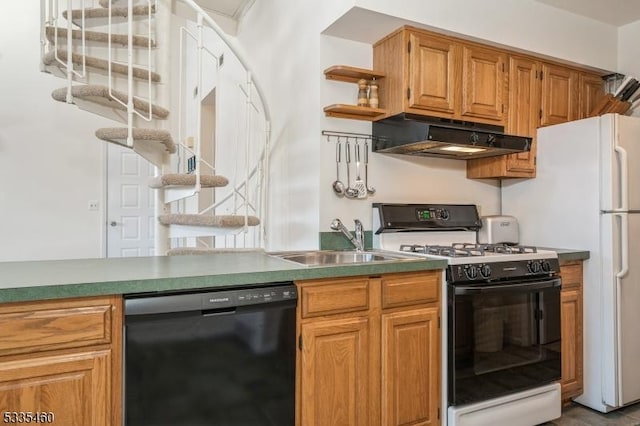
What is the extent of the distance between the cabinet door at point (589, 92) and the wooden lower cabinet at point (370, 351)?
2.09 meters

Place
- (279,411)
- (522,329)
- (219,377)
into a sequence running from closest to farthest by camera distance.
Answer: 1. (219,377)
2. (279,411)
3. (522,329)

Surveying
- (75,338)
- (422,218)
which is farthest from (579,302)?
(75,338)

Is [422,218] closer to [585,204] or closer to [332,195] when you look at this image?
[332,195]

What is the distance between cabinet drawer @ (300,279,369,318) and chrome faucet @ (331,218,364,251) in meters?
0.64

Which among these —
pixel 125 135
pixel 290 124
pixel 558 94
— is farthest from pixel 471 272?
pixel 125 135

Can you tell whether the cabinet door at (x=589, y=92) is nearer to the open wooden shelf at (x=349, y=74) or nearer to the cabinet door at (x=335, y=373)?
the open wooden shelf at (x=349, y=74)

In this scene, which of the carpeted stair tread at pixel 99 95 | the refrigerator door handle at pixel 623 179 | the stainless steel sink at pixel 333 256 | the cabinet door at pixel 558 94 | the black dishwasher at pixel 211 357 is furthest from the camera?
the cabinet door at pixel 558 94

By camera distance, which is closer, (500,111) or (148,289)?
(148,289)

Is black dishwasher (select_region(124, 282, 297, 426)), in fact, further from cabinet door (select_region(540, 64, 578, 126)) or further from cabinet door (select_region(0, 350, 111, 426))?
cabinet door (select_region(540, 64, 578, 126))

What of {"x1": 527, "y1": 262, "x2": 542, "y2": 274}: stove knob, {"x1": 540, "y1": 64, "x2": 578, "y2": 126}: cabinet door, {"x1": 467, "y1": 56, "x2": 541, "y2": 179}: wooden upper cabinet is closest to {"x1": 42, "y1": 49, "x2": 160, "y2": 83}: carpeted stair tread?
{"x1": 467, "y1": 56, "x2": 541, "y2": 179}: wooden upper cabinet

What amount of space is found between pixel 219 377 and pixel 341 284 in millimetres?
616

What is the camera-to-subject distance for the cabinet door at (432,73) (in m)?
2.36

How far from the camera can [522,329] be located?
2.21 meters

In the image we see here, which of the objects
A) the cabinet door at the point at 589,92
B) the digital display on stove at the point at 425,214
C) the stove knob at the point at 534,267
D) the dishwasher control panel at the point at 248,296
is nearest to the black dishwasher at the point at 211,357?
the dishwasher control panel at the point at 248,296
